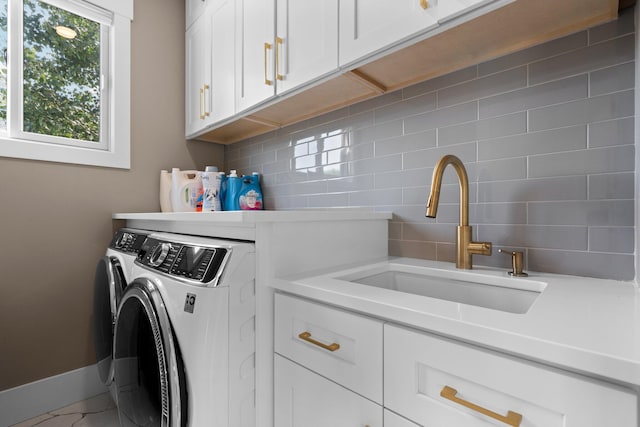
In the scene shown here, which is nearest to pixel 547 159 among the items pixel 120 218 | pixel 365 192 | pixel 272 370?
pixel 365 192

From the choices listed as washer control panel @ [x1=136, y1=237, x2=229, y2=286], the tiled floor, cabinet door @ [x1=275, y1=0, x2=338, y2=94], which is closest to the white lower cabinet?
washer control panel @ [x1=136, y1=237, x2=229, y2=286]

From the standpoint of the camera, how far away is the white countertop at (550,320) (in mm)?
433

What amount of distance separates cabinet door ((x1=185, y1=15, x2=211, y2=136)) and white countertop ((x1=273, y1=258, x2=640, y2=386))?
5.08 ft

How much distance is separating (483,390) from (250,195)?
5.32ft

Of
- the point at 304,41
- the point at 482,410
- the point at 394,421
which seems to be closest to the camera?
the point at 482,410

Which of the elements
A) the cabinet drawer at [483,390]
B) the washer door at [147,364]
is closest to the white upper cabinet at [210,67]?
the washer door at [147,364]

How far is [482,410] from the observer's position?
52 cm

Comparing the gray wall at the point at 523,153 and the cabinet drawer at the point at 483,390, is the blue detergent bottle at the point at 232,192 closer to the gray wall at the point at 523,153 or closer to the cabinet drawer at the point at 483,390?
the gray wall at the point at 523,153

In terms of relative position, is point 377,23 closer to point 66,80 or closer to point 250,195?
point 250,195

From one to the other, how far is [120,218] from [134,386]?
40.3 inches

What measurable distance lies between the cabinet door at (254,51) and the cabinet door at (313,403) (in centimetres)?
117

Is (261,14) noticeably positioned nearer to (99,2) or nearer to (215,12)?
(215,12)

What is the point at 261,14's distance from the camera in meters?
1.47

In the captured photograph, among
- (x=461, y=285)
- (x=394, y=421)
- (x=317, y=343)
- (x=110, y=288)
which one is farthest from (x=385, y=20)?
(x=110, y=288)
